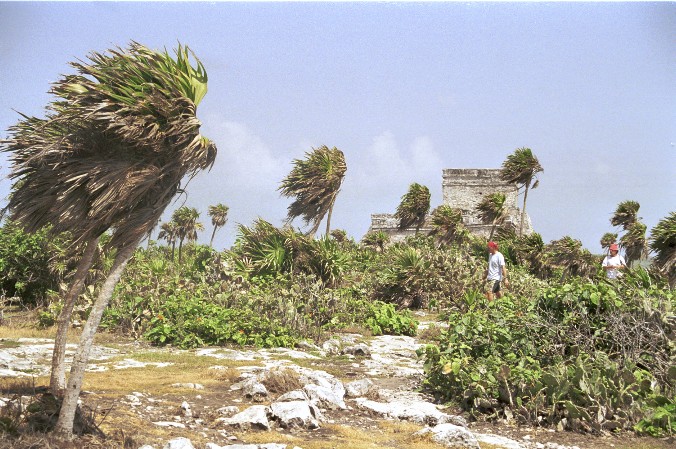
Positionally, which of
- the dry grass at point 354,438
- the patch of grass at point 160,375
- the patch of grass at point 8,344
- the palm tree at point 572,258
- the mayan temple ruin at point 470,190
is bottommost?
the dry grass at point 354,438

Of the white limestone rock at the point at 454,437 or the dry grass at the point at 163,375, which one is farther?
the dry grass at the point at 163,375

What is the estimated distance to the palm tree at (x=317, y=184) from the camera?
20.5m

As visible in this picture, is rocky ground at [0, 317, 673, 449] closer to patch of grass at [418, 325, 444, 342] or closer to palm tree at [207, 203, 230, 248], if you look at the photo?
patch of grass at [418, 325, 444, 342]

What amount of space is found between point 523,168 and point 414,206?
5854 millimetres

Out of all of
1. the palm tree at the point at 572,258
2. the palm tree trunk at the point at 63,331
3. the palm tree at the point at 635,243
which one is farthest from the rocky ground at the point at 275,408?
the palm tree at the point at 635,243

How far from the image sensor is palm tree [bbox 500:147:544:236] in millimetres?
28859

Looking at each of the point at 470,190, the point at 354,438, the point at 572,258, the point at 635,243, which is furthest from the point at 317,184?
the point at 470,190

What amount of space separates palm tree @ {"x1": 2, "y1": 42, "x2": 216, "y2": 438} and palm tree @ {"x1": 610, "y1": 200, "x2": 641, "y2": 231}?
25457 mm

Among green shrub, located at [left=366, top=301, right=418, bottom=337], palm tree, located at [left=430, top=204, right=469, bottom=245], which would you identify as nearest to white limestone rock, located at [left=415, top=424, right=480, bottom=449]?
green shrub, located at [left=366, top=301, right=418, bottom=337]

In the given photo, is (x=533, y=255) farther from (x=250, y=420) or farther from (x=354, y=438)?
(x=250, y=420)

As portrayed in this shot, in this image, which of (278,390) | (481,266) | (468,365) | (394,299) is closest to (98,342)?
(278,390)

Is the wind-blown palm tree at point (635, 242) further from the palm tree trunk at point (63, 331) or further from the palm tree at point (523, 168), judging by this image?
the palm tree trunk at point (63, 331)

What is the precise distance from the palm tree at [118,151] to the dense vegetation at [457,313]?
4119mm

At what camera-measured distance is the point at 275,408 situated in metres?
6.87
